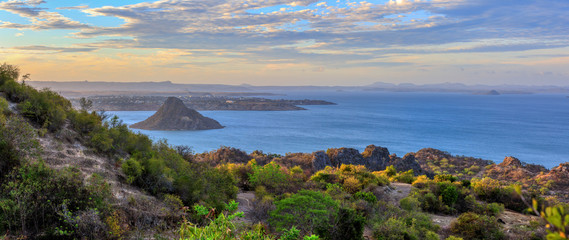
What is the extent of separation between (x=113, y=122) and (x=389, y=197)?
1531cm

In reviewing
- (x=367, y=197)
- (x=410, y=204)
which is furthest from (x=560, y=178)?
(x=367, y=197)

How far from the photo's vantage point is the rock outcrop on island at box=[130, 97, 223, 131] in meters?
109

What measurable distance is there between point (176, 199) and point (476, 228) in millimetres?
11994

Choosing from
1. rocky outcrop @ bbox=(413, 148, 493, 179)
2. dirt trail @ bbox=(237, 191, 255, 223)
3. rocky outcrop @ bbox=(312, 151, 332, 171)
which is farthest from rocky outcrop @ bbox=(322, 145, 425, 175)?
dirt trail @ bbox=(237, 191, 255, 223)

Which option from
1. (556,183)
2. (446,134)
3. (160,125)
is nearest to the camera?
(556,183)

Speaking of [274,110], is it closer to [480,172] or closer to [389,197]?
[480,172]

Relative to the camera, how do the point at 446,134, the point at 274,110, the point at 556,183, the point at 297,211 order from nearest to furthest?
1. the point at 297,211
2. the point at 556,183
3. the point at 446,134
4. the point at 274,110

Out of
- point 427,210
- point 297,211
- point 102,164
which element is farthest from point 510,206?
point 102,164

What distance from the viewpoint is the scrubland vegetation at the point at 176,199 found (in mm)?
8172

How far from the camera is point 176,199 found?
38.8 feet

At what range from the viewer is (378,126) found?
432 feet

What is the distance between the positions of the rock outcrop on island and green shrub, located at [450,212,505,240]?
103 meters

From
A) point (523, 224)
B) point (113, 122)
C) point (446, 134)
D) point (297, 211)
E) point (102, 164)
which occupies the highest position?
point (113, 122)

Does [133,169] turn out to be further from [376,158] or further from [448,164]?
[448,164]
